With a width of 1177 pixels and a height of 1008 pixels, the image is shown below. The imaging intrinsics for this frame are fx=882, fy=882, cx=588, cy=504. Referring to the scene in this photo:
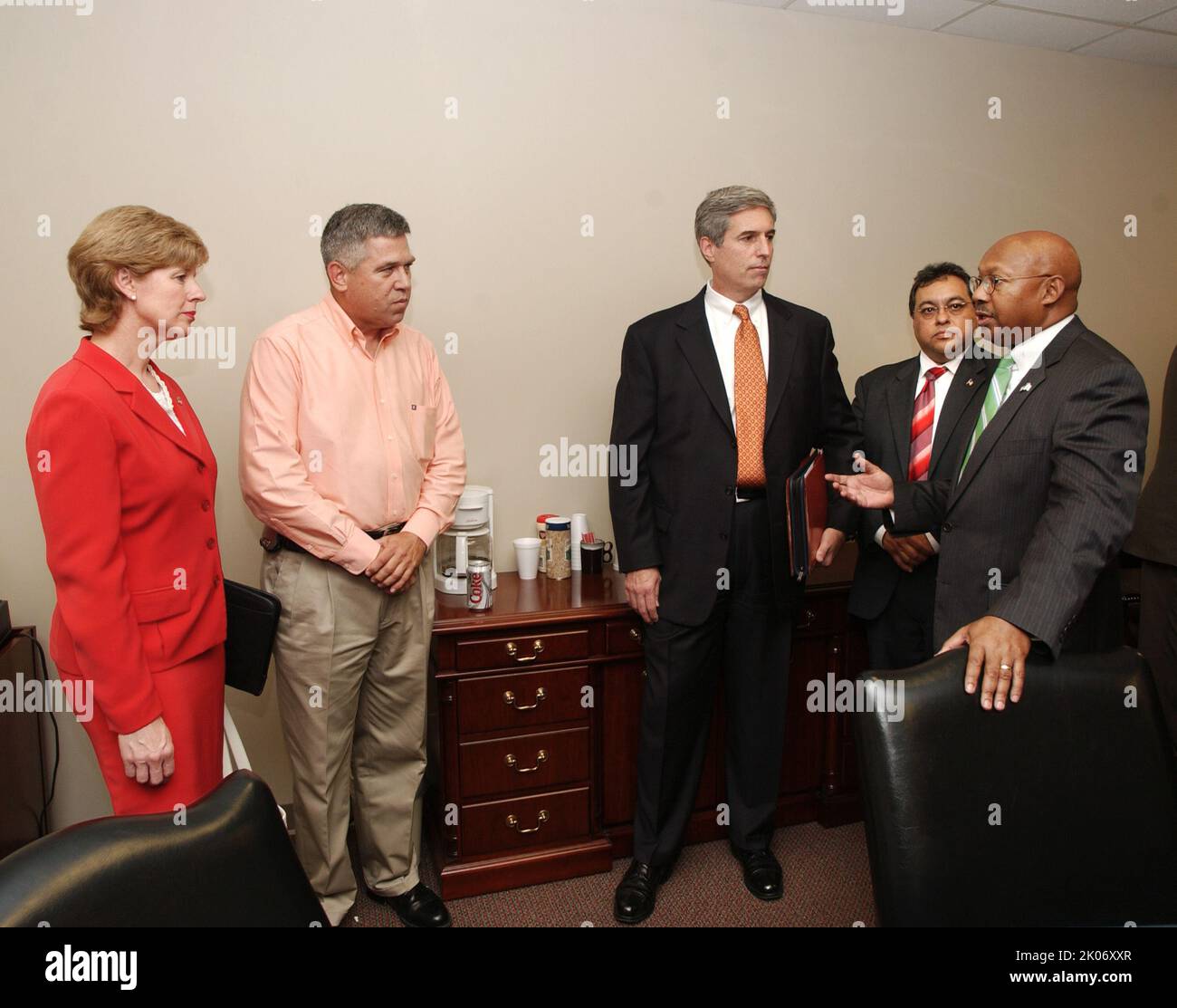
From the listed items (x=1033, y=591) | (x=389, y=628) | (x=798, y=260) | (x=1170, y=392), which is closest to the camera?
(x=1033, y=591)

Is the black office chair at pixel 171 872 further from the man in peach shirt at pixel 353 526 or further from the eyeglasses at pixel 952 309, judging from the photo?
the eyeglasses at pixel 952 309

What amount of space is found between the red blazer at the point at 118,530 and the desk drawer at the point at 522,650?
784 mm

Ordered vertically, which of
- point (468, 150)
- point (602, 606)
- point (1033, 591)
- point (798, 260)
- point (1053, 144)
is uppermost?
point (1053, 144)

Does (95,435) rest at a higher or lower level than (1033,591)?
higher

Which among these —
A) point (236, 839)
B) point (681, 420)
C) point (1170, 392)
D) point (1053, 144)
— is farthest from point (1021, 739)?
point (1053, 144)

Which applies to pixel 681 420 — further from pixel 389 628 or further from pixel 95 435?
pixel 95 435

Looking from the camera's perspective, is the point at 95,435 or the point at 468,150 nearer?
the point at 95,435

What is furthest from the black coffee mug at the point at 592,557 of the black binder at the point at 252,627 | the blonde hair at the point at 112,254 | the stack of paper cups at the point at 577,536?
the blonde hair at the point at 112,254

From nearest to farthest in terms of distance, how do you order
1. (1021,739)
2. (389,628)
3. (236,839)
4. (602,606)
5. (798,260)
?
(236,839) < (1021,739) < (389,628) < (602,606) < (798,260)

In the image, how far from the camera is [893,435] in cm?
258

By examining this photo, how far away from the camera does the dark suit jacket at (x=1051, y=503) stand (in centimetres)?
164

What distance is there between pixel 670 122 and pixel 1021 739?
2.45 m

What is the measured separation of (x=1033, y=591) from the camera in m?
1.57

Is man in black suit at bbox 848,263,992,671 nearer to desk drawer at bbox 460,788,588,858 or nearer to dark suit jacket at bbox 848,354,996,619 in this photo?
dark suit jacket at bbox 848,354,996,619
